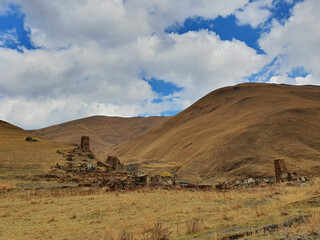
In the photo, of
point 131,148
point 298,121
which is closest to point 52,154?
point 298,121

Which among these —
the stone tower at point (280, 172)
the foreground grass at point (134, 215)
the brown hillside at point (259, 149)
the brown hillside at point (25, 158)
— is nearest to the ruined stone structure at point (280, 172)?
the stone tower at point (280, 172)

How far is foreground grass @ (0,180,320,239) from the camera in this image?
8883 millimetres

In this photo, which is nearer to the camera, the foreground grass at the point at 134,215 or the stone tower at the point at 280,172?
the foreground grass at the point at 134,215

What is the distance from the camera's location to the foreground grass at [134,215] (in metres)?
8.88

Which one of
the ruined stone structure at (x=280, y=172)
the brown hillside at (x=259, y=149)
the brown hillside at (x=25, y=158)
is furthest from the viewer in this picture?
the brown hillside at (x=259, y=149)

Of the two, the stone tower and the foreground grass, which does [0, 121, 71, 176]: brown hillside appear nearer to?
the foreground grass

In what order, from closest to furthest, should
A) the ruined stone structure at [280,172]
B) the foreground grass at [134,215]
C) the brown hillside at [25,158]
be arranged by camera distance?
the foreground grass at [134,215]
the ruined stone structure at [280,172]
the brown hillside at [25,158]

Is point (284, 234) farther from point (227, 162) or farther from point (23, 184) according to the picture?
point (227, 162)

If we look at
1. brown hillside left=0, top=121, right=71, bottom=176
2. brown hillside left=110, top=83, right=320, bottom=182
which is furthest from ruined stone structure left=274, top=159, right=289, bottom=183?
brown hillside left=0, top=121, right=71, bottom=176

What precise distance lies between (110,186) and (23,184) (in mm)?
8619

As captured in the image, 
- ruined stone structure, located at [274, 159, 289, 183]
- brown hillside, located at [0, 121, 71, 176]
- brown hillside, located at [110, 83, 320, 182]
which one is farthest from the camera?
brown hillside, located at [110, 83, 320, 182]

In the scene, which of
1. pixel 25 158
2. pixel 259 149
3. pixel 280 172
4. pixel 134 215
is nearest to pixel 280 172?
pixel 280 172

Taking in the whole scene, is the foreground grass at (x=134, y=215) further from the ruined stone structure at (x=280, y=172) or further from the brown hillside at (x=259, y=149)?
the brown hillside at (x=259, y=149)

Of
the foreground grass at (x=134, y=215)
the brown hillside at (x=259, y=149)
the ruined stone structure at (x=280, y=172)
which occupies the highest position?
the brown hillside at (x=259, y=149)
